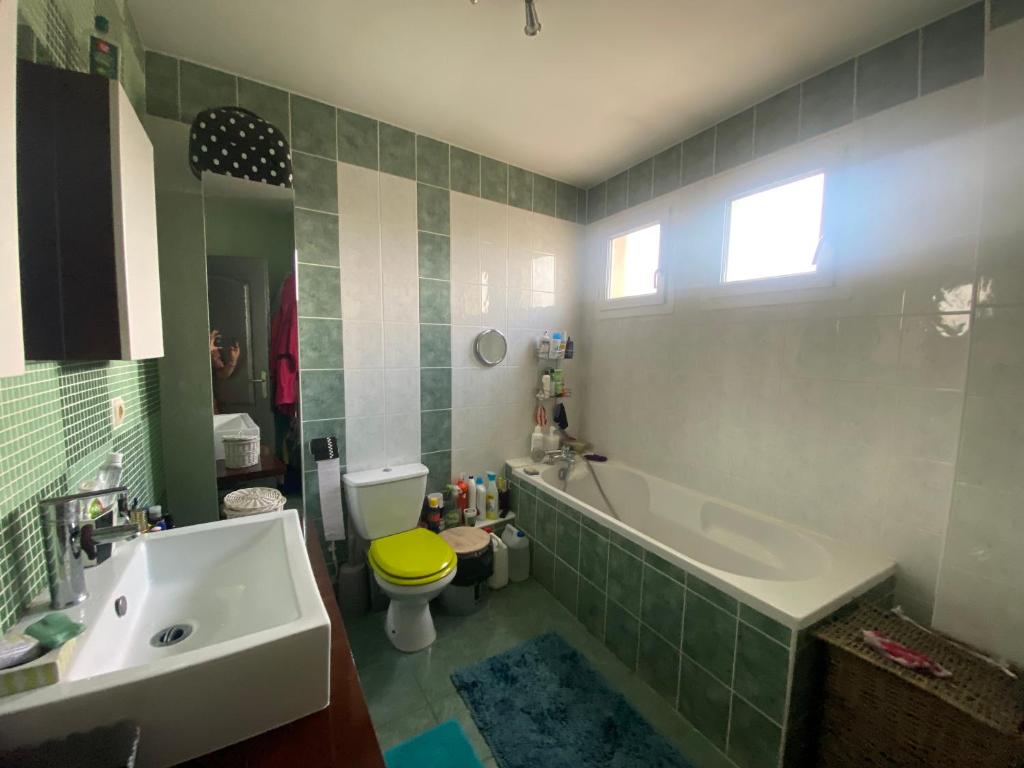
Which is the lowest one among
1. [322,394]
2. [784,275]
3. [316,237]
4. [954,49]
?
[322,394]

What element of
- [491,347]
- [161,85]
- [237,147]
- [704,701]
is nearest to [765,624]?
[704,701]

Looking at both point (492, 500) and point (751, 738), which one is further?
point (492, 500)

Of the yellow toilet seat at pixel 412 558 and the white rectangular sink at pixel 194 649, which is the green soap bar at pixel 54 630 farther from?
the yellow toilet seat at pixel 412 558

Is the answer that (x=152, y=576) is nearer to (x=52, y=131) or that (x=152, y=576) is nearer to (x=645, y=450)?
(x=52, y=131)

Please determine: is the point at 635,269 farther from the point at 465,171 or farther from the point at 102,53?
the point at 102,53

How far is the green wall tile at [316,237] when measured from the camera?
1.83 metres

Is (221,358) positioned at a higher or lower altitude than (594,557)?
higher

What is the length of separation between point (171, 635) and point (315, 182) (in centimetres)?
179

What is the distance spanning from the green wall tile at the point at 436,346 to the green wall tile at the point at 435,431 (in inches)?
11.1

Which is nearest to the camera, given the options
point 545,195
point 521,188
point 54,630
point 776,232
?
point 54,630

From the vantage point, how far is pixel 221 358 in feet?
4.89

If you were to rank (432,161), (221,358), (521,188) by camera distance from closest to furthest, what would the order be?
(221,358)
(432,161)
(521,188)

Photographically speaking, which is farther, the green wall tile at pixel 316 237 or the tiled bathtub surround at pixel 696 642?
the green wall tile at pixel 316 237

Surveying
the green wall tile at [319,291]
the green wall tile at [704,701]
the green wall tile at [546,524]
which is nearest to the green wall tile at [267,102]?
the green wall tile at [319,291]
